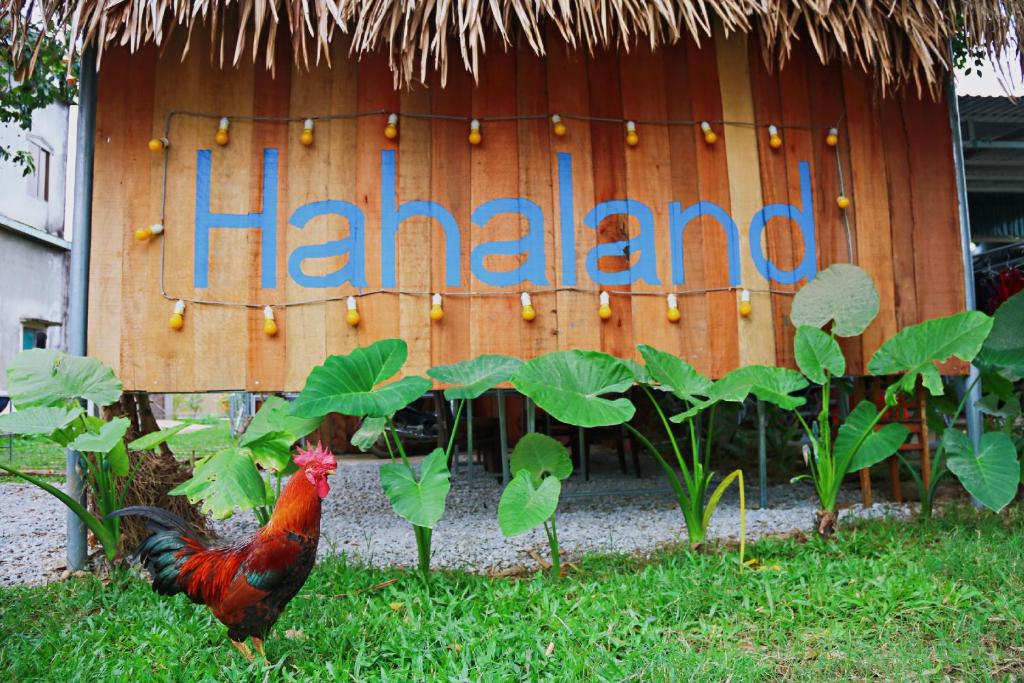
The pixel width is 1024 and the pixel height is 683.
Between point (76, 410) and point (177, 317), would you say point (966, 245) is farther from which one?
point (76, 410)

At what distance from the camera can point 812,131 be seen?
4074 millimetres

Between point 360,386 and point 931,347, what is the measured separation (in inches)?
102

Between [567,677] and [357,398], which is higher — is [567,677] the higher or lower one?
the lower one

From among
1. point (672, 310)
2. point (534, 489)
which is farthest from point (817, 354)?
point (534, 489)

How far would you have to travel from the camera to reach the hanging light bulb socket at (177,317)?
11.6 ft

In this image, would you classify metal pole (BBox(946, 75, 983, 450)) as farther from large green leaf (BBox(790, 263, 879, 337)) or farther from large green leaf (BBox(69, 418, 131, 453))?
large green leaf (BBox(69, 418, 131, 453))

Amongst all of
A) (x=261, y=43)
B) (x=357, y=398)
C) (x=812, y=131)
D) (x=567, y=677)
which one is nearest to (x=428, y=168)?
(x=261, y=43)

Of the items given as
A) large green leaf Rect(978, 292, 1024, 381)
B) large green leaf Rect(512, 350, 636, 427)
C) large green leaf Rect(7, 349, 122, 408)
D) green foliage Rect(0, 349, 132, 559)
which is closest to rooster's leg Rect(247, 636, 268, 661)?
green foliage Rect(0, 349, 132, 559)

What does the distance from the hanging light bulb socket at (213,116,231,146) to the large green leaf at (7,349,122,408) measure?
48.3 inches

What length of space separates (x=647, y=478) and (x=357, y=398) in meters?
3.25

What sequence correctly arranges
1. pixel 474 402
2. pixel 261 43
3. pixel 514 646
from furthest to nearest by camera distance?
pixel 474 402, pixel 261 43, pixel 514 646

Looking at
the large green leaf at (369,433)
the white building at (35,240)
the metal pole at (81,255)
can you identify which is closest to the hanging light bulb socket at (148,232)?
the metal pole at (81,255)

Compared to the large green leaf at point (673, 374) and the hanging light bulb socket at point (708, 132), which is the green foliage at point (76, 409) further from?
the hanging light bulb socket at point (708, 132)

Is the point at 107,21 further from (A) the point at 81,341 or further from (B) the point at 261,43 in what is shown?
(A) the point at 81,341
